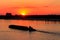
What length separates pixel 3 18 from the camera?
94.9 meters

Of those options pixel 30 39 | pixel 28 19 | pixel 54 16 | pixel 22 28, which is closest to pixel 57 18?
pixel 54 16

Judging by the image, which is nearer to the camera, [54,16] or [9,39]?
[9,39]

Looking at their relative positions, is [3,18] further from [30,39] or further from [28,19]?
[30,39]

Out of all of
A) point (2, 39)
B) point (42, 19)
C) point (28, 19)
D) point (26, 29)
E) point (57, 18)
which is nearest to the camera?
point (2, 39)

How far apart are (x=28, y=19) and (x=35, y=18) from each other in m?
3.32

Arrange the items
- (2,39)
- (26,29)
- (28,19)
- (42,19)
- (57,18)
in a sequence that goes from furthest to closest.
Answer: (28,19) → (42,19) → (57,18) → (26,29) → (2,39)

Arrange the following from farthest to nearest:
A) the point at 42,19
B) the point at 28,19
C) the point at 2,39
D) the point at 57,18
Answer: the point at 28,19, the point at 42,19, the point at 57,18, the point at 2,39

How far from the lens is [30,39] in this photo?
2819 cm

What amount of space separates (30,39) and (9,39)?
268 cm

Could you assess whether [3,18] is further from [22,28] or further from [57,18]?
[22,28]

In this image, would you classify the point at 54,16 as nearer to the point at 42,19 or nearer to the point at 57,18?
the point at 57,18

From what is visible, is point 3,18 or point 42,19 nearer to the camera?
point 42,19

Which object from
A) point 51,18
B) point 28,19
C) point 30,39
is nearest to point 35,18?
point 28,19

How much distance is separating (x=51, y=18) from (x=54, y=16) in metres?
2.09
